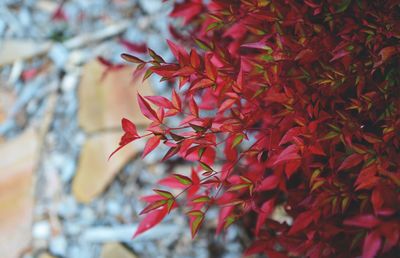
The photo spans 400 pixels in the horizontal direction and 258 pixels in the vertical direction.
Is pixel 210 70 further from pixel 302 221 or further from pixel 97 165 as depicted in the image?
pixel 97 165

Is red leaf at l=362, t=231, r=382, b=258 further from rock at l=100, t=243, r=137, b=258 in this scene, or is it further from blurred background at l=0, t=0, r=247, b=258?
rock at l=100, t=243, r=137, b=258

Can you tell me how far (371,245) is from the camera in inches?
31.4

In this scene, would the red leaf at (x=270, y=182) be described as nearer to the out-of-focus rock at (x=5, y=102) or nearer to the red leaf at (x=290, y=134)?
the red leaf at (x=290, y=134)

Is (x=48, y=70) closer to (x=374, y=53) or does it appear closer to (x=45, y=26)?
(x=45, y=26)

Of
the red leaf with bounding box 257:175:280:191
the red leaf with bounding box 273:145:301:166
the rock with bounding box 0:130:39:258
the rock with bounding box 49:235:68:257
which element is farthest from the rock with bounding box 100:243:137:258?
the red leaf with bounding box 273:145:301:166

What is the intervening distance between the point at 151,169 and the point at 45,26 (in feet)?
2.81

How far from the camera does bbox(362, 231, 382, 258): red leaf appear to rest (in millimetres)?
793

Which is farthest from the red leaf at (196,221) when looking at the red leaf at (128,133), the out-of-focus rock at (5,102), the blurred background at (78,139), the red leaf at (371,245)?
the out-of-focus rock at (5,102)

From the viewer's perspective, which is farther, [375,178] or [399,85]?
[399,85]

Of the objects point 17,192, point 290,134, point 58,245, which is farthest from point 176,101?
point 17,192

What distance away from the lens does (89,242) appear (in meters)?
1.72

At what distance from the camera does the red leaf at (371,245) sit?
793 mm

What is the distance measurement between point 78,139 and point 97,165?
0.52 ft

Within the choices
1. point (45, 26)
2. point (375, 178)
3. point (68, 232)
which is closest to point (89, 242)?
point (68, 232)
